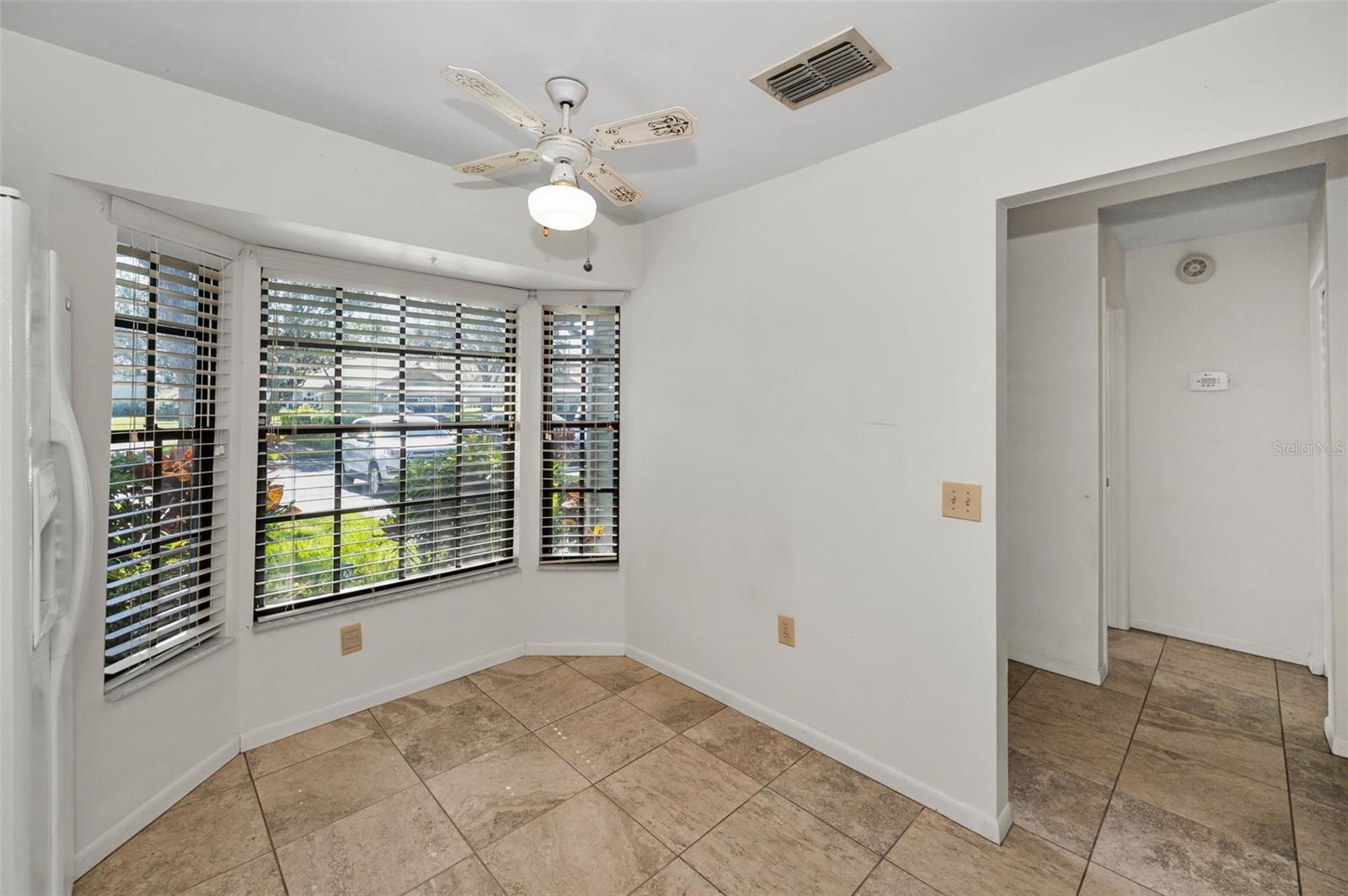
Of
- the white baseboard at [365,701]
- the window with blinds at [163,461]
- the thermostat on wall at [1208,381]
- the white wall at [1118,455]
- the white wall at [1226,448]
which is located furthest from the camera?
the white wall at [1118,455]

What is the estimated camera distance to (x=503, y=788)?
2.23 meters

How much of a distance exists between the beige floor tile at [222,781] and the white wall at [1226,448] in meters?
5.10

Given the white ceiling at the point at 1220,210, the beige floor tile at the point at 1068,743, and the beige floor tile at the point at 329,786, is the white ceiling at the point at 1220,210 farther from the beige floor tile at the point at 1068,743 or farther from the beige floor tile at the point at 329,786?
the beige floor tile at the point at 329,786

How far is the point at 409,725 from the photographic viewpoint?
266 centimetres

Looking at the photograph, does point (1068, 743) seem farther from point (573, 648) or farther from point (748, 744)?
point (573, 648)

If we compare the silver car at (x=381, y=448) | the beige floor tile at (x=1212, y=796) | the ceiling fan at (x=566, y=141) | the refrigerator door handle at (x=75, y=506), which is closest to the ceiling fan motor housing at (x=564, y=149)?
the ceiling fan at (x=566, y=141)

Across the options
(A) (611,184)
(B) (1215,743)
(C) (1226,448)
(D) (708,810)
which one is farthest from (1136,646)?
(A) (611,184)

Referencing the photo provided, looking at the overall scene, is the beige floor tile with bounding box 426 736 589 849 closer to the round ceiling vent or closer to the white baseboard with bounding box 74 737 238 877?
the white baseboard with bounding box 74 737 238 877

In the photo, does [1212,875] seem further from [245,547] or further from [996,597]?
[245,547]

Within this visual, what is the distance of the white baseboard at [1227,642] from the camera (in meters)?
3.35

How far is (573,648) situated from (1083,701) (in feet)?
8.94

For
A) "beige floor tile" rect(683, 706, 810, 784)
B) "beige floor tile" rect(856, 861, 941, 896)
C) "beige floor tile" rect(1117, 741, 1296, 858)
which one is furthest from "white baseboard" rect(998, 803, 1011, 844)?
"beige floor tile" rect(683, 706, 810, 784)

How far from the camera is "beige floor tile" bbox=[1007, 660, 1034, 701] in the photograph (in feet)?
9.99

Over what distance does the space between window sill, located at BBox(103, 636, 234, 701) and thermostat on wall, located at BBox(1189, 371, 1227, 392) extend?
540cm
